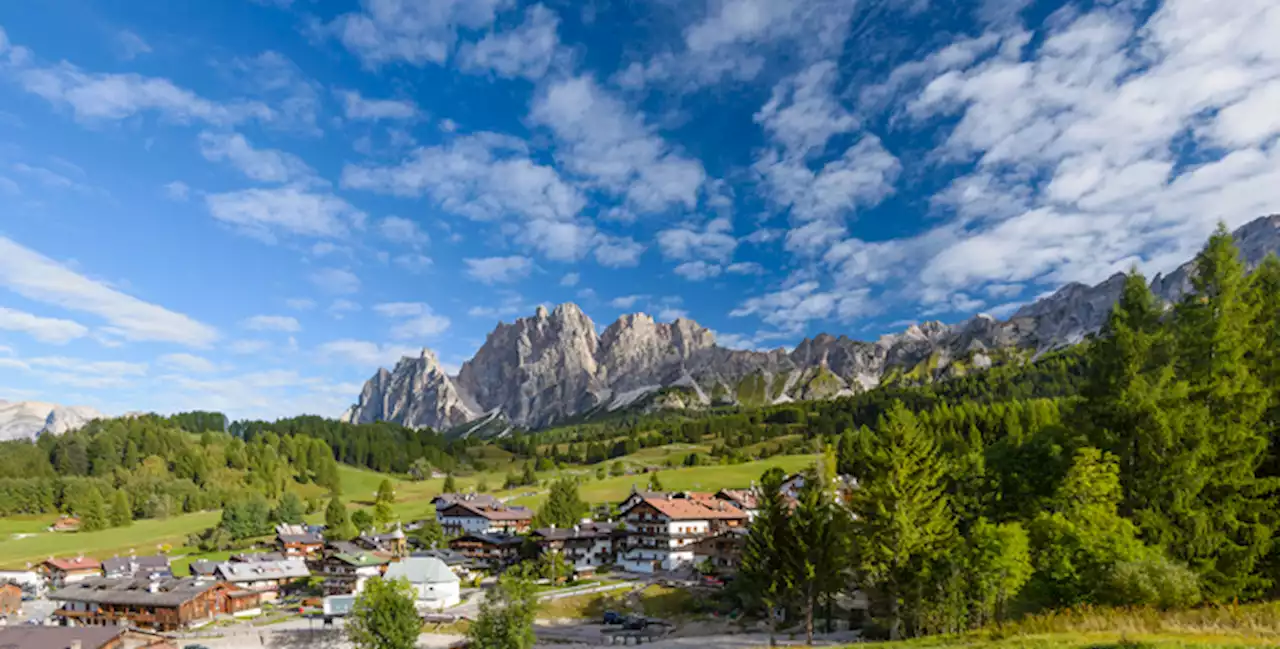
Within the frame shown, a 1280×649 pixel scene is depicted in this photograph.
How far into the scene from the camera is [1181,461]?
30.3m

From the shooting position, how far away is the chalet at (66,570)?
97938 mm

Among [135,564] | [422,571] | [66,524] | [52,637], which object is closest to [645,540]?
[422,571]

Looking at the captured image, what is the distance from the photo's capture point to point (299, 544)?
108 metres

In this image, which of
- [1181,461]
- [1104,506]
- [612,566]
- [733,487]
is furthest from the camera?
[733,487]

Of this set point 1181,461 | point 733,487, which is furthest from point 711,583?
point 733,487

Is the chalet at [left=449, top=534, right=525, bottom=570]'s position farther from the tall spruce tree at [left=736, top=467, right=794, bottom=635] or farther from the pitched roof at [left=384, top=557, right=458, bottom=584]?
the tall spruce tree at [left=736, top=467, right=794, bottom=635]

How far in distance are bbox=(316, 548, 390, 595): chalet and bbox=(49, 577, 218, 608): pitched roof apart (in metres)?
12.9

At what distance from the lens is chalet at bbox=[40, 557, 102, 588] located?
3856 inches

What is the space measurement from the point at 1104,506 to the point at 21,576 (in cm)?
13087

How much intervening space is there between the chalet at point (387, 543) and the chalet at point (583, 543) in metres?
19.2

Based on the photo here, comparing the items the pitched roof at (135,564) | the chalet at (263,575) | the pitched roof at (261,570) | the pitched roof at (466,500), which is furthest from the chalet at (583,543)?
the pitched roof at (135,564)

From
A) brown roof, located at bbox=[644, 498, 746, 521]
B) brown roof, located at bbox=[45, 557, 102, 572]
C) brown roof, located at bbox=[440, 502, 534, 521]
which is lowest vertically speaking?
brown roof, located at bbox=[45, 557, 102, 572]

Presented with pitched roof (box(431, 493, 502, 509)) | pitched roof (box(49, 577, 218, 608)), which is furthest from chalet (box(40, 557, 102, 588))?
pitched roof (box(431, 493, 502, 509))

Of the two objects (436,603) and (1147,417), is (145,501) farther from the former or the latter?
(1147,417)
